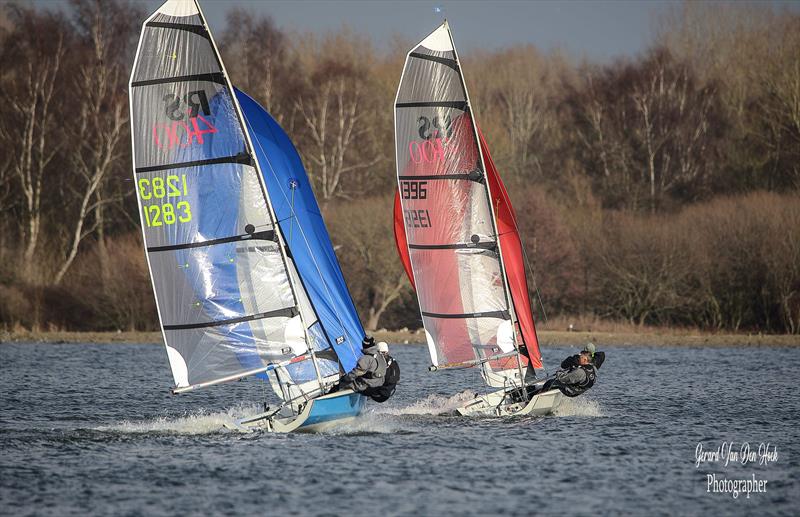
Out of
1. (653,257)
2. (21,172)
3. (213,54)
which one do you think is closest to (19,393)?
(213,54)

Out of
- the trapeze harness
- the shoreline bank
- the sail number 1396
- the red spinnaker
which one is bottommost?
the shoreline bank

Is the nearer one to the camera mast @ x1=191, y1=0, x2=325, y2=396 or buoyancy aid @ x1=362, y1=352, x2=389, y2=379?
mast @ x1=191, y1=0, x2=325, y2=396

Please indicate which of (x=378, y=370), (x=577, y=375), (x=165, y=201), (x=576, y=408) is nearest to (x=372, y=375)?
(x=378, y=370)

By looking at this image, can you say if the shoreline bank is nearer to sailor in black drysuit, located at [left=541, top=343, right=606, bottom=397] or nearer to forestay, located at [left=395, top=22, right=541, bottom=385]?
forestay, located at [left=395, top=22, right=541, bottom=385]

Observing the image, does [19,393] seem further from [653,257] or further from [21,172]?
[653,257]

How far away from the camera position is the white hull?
68.8 ft

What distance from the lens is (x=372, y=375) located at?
18.5m

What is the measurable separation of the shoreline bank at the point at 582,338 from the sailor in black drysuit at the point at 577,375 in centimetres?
2030

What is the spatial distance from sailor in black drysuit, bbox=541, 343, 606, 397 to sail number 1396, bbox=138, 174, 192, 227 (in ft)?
23.6

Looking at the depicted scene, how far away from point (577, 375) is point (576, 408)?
220cm

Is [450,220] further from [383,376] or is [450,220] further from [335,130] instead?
[335,130]

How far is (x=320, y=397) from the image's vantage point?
60.1ft

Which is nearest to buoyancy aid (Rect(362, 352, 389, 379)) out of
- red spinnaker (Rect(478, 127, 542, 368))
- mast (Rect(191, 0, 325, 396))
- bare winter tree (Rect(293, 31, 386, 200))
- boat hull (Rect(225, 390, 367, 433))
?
boat hull (Rect(225, 390, 367, 433))

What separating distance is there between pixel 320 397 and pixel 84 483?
4.32 meters
